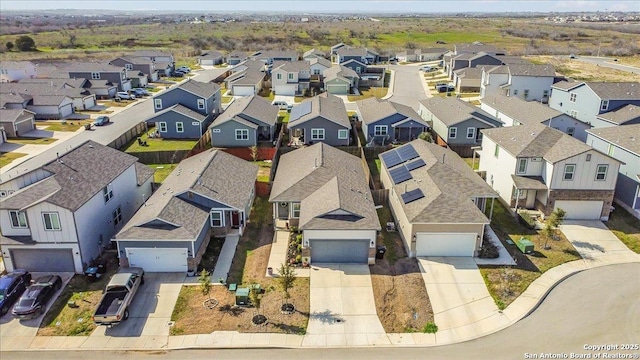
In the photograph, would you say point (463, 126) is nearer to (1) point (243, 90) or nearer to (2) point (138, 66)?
(1) point (243, 90)

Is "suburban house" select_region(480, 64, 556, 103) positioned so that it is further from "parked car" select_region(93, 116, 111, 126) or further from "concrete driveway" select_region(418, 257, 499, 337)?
"parked car" select_region(93, 116, 111, 126)

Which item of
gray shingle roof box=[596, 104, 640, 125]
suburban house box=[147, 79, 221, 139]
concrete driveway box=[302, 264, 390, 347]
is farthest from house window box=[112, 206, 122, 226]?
gray shingle roof box=[596, 104, 640, 125]

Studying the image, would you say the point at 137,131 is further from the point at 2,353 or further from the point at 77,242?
the point at 2,353

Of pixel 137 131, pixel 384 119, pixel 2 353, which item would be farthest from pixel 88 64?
pixel 2 353

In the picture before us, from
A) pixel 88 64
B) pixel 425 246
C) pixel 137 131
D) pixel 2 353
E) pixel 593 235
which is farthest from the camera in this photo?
pixel 88 64

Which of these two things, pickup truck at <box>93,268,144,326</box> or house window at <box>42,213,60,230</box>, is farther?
house window at <box>42,213,60,230</box>

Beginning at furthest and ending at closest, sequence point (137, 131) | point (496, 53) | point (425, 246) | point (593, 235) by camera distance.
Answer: point (496, 53) < point (137, 131) < point (593, 235) < point (425, 246)

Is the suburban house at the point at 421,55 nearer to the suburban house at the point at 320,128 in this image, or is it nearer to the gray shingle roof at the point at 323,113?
the gray shingle roof at the point at 323,113
